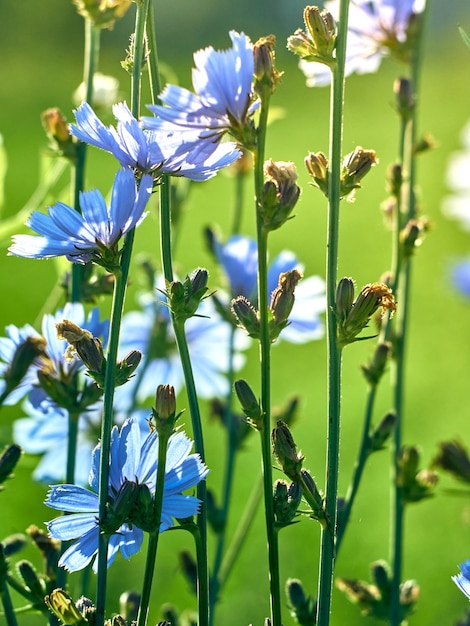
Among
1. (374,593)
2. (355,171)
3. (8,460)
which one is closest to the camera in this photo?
(355,171)

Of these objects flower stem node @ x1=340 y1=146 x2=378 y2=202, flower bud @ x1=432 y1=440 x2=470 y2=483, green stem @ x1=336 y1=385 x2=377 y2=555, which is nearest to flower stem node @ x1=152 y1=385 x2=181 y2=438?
flower stem node @ x1=340 y1=146 x2=378 y2=202

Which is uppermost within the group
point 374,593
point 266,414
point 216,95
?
point 216,95

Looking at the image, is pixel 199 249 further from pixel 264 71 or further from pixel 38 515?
pixel 264 71

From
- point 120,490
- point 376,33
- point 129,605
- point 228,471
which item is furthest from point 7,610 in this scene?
point 376,33

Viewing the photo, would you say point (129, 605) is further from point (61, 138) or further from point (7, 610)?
point (61, 138)

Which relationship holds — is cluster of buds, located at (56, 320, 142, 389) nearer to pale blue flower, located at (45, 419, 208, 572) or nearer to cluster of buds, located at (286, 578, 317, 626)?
pale blue flower, located at (45, 419, 208, 572)
